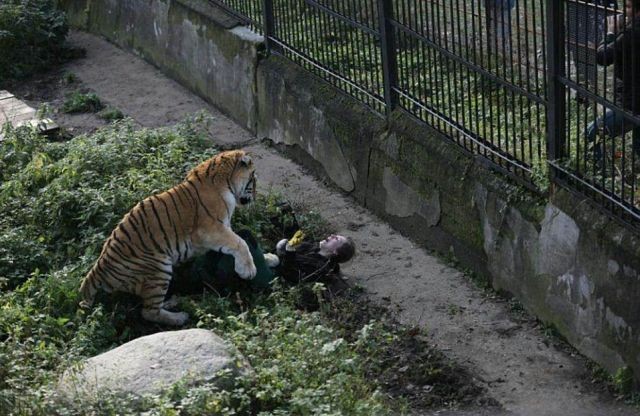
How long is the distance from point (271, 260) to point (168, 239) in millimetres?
756

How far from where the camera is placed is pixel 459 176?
825 cm

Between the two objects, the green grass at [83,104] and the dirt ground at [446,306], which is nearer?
the dirt ground at [446,306]

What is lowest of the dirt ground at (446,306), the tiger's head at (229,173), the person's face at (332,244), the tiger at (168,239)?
the dirt ground at (446,306)

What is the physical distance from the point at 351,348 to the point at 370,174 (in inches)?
96.1

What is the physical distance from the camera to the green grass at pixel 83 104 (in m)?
12.3

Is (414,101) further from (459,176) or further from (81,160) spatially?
(81,160)

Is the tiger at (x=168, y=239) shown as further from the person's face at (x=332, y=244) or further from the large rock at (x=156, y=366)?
the large rock at (x=156, y=366)

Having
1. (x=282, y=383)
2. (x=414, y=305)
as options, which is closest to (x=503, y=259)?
(x=414, y=305)

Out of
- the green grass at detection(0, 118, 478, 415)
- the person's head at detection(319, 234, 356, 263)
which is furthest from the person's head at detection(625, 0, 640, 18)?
the person's head at detection(319, 234, 356, 263)

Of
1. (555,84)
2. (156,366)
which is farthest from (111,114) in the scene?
(156,366)

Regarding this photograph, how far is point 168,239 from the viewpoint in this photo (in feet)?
26.0

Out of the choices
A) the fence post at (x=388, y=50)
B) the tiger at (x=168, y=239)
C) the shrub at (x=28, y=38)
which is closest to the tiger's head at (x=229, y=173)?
the tiger at (x=168, y=239)

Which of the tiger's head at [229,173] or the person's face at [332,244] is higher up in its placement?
the tiger's head at [229,173]

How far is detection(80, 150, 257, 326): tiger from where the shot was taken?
777cm
